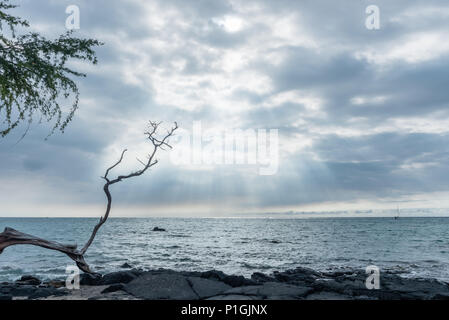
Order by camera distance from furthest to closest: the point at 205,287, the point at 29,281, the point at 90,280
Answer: the point at 29,281
the point at 90,280
the point at 205,287

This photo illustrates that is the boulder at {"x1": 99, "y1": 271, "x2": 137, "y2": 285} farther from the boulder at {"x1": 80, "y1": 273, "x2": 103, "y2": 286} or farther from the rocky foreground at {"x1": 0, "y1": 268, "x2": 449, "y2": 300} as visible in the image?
the boulder at {"x1": 80, "y1": 273, "x2": 103, "y2": 286}

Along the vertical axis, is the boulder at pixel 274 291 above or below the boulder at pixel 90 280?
above

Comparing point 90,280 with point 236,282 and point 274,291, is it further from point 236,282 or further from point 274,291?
point 274,291

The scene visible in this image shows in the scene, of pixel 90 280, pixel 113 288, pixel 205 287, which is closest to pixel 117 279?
pixel 90 280

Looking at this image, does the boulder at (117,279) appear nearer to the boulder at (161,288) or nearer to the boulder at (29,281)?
the boulder at (161,288)

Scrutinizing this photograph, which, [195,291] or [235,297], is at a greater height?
[235,297]

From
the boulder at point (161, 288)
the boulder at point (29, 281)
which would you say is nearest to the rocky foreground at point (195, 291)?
the boulder at point (161, 288)

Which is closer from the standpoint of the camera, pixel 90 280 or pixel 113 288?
pixel 113 288

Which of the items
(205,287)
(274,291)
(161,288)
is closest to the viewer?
(274,291)

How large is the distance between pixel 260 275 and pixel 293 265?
→ 11.9 meters

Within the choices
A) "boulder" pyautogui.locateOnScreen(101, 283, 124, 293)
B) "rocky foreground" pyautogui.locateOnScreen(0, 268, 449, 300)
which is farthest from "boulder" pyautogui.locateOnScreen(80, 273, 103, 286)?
"boulder" pyautogui.locateOnScreen(101, 283, 124, 293)
